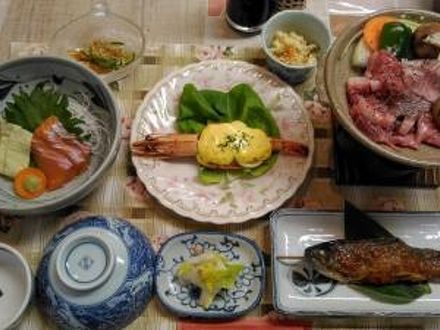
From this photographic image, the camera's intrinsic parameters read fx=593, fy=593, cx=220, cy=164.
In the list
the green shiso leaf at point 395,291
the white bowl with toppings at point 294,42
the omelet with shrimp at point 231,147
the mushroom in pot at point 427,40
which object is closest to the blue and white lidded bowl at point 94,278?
Result: the omelet with shrimp at point 231,147

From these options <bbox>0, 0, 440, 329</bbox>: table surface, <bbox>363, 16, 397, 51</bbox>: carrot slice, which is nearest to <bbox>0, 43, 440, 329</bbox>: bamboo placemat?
<bbox>0, 0, 440, 329</bbox>: table surface

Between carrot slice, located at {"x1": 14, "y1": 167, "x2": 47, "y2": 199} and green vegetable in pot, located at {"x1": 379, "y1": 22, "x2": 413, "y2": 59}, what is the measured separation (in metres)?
0.70

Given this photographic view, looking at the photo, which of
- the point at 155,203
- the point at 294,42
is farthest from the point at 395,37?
the point at 155,203

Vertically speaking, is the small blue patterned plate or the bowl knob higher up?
the bowl knob

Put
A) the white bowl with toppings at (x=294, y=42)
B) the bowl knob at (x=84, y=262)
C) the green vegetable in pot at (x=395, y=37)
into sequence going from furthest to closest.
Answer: the white bowl with toppings at (x=294, y=42) → the green vegetable in pot at (x=395, y=37) → the bowl knob at (x=84, y=262)

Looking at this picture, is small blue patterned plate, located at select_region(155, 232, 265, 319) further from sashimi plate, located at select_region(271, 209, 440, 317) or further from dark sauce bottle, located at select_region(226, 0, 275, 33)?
dark sauce bottle, located at select_region(226, 0, 275, 33)

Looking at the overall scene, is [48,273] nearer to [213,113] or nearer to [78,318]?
[78,318]

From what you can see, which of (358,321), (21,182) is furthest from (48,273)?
(358,321)

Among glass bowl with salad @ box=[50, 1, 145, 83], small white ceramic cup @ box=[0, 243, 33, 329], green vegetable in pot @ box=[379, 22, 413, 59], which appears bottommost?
small white ceramic cup @ box=[0, 243, 33, 329]

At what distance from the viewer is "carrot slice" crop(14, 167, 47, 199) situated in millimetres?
1138

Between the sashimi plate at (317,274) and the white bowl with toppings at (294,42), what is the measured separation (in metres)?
0.32

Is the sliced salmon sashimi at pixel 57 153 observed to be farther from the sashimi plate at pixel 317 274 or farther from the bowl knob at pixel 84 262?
the sashimi plate at pixel 317 274

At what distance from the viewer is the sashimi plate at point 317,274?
3.50 feet

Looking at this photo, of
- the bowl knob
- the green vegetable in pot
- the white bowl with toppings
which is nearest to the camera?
the bowl knob
